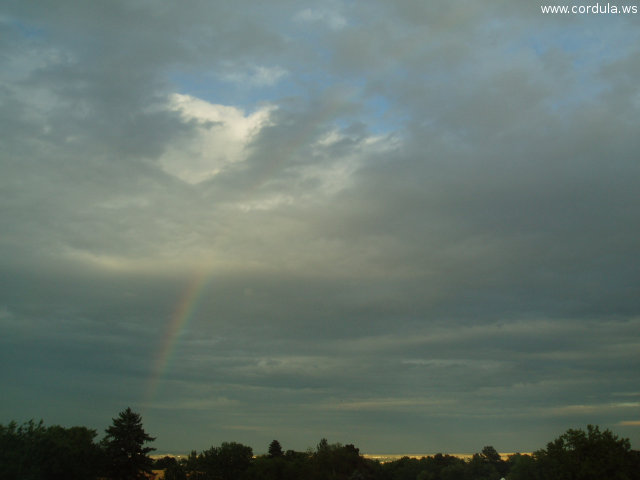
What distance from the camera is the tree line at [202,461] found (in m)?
70.5

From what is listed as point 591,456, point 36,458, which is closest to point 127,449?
point 36,458

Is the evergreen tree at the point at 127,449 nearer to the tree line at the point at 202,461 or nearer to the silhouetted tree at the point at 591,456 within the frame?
the tree line at the point at 202,461

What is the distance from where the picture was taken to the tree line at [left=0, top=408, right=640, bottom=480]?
7050 cm

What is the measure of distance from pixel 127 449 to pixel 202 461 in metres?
32.2

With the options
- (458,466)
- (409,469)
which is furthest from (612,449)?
(409,469)

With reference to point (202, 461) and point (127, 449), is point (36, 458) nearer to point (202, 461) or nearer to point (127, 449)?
point (127, 449)

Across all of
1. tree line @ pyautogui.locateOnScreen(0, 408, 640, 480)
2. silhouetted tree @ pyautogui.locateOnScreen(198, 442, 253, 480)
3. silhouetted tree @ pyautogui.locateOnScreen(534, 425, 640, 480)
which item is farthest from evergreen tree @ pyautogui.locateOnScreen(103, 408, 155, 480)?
silhouetted tree @ pyautogui.locateOnScreen(534, 425, 640, 480)

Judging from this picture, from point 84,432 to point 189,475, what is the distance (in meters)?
26.8

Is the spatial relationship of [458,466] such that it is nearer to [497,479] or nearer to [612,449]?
[497,479]

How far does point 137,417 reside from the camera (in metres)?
97.4

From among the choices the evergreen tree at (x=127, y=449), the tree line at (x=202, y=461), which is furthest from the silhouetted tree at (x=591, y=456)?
the evergreen tree at (x=127, y=449)

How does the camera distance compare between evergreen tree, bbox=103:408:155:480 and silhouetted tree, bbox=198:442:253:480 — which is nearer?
evergreen tree, bbox=103:408:155:480

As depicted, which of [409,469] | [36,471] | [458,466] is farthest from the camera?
[409,469]

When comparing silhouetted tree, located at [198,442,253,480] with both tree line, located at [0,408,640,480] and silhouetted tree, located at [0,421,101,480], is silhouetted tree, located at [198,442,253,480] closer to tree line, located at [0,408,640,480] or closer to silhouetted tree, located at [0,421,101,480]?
tree line, located at [0,408,640,480]
